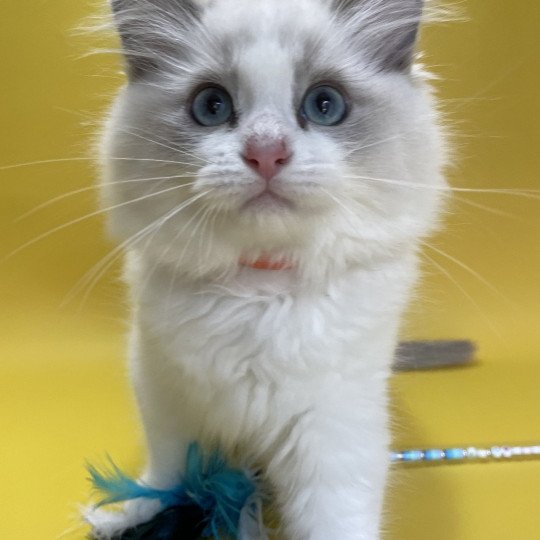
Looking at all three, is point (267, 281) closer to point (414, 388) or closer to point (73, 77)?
point (414, 388)

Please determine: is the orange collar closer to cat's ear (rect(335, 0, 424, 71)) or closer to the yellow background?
cat's ear (rect(335, 0, 424, 71))

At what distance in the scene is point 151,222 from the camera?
105cm

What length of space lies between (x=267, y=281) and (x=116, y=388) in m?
0.68

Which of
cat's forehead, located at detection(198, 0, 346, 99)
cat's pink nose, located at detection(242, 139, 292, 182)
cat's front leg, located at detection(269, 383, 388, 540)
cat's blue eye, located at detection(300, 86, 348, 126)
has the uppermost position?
cat's forehead, located at detection(198, 0, 346, 99)

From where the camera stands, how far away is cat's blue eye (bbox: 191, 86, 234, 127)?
99 cm

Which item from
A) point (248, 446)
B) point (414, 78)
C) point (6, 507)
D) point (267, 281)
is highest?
point (414, 78)

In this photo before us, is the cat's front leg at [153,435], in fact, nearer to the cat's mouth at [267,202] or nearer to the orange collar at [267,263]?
the orange collar at [267,263]

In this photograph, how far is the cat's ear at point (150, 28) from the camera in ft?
3.49

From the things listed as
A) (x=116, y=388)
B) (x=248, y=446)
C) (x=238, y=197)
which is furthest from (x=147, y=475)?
(x=238, y=197)

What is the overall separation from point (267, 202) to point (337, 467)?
1.25 ft

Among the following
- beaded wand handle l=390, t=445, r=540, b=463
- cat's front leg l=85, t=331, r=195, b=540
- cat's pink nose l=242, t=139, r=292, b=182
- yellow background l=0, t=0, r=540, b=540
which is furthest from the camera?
yellow background l=0, t=0, r=540, b=540

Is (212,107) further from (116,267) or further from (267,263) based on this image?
(116,267)

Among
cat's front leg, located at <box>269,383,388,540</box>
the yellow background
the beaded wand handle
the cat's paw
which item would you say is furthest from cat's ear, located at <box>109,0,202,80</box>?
the beaded wand handle

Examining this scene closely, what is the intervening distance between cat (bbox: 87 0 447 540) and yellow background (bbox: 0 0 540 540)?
378mm
